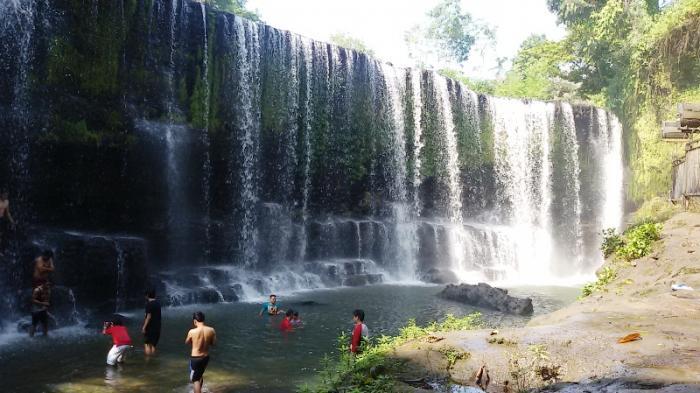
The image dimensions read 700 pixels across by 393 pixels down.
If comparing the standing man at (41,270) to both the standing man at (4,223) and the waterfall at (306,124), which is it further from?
the waterfall at (306,124)

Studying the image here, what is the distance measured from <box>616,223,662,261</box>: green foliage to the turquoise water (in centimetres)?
329

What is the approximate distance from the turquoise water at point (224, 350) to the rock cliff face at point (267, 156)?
302 cm

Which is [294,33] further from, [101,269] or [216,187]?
[101,269]

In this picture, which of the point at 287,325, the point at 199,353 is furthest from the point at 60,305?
the point at 199,353

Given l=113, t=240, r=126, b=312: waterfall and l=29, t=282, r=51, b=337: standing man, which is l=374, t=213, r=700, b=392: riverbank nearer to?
l=29, t=282, r=51, b=337: standing man

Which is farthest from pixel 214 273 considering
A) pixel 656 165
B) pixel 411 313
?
pixel 656 165

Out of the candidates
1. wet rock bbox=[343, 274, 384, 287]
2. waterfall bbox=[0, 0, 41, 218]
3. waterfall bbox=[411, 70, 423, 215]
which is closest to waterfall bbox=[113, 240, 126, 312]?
waterfall bbox=[0, 0, 41, 218]

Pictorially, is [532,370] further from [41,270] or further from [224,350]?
[41,270]

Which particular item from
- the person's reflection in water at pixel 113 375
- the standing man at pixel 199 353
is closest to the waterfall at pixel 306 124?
the person's reflection in water at pixel 113 375

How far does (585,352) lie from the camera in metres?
6.90

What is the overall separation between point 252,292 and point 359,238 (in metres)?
7.47

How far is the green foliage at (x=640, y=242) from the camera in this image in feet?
44.0

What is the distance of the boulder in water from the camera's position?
1651cm

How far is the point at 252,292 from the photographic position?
19.4 m
